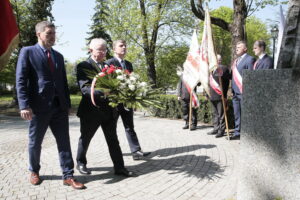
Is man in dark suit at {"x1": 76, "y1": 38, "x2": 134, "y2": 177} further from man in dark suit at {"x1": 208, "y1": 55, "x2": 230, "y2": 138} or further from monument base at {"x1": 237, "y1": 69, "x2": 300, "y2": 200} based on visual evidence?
man in dark suit at {"x1": 208, "y1": 55, "x2": 230, "y2": 138}

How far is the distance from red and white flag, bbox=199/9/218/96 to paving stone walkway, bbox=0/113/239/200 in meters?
1.65

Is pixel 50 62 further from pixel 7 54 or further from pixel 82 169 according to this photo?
pixel 82 169

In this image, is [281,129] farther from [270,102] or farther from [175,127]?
[175,127]

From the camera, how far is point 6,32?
94.1 inches

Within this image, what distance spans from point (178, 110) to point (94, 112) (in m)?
7.36

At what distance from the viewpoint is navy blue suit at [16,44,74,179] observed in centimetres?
345

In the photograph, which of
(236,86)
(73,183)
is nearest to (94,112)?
(73,183)

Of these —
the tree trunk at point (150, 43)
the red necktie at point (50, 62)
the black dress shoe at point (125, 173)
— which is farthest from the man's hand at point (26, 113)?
the tree trunk at point (150, 43)

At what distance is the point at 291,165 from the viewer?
2533 mm

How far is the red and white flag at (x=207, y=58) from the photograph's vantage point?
6.84m

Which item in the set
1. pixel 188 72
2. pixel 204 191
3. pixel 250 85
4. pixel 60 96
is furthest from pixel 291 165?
pixel 188 72

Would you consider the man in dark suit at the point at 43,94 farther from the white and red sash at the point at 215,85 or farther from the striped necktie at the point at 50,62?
the white and red sash at the point at 215,85

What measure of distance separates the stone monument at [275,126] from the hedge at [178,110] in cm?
546

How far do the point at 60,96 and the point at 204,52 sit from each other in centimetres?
453
